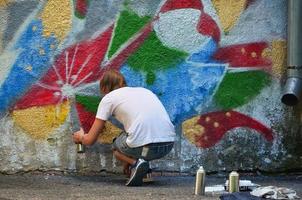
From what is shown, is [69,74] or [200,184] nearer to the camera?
[200,184]

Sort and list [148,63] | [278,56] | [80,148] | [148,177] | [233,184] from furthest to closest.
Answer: [278,56] → [148,63] → [80,148] → [148,177] → [233,184]

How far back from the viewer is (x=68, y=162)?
7391 mm

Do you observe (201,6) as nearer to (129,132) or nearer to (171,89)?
(171,89)

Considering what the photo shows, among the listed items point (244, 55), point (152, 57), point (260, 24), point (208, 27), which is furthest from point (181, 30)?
point (260, 24)

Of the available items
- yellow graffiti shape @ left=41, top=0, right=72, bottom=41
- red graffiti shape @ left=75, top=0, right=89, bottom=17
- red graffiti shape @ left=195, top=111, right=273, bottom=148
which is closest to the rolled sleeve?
yellow graffiti shape @ left=41, top=0, right=72, bottom=41

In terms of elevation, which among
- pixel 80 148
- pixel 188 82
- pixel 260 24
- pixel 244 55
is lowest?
pixel 80 148

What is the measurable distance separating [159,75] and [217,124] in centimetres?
82

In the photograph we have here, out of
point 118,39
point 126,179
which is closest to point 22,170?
point 126,179

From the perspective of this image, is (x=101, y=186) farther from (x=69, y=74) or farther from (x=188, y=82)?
(x=188, y=82)

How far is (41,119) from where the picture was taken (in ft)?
23.9

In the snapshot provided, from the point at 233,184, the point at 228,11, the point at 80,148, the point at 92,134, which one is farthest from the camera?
the point at 228,11

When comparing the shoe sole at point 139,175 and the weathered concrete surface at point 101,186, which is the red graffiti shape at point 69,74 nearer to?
the weathered concrete surface at point 101,186

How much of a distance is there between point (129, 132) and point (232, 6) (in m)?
1.87

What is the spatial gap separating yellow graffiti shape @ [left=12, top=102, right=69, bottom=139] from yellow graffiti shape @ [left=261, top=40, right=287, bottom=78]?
88.3 inches
